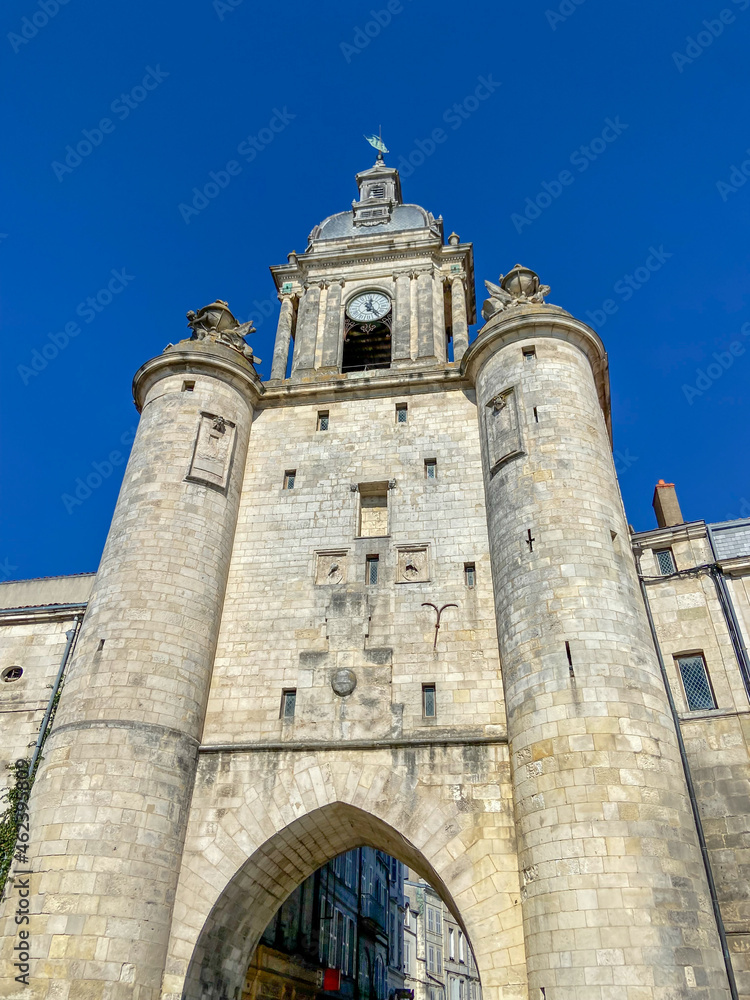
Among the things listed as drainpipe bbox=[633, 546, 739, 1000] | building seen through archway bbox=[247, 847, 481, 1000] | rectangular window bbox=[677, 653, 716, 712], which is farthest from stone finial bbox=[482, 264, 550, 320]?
building seen through archway bbox=[247, 847, 481, 1000]

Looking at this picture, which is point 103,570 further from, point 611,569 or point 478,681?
point 611,569

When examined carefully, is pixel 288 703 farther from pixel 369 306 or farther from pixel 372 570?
pixel 369 306

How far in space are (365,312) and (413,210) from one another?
5.49 metres

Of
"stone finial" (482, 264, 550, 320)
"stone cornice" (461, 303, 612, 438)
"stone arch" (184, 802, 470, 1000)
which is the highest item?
"stone finial" (482, 264, 550, 320)

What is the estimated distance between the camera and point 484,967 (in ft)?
35.7

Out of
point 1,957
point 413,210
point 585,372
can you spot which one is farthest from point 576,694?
point 413,210

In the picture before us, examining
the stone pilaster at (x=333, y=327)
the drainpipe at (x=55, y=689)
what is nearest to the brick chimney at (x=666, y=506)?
the stone pilaster at (x=333, y=327)

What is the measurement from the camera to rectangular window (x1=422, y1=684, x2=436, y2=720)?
13.3 metres

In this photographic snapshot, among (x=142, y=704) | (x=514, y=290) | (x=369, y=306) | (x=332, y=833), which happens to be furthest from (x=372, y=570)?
(x=369, y=306)

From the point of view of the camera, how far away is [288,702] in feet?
45.7

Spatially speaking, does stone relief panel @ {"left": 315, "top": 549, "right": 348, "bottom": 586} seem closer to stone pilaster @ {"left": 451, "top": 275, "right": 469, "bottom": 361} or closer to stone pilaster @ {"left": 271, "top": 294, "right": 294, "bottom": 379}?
stone pilaster @ {"left": 451, "top": 275, "right": 469, "bottom": 361}

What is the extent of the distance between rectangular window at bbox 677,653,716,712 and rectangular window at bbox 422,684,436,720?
438 cm

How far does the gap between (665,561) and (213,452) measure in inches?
379

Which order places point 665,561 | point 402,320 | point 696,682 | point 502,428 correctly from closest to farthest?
point 696,682
point 665,561
point 502,428
point 402,320
